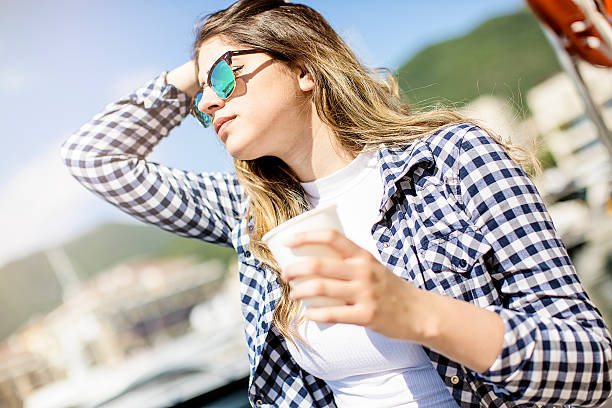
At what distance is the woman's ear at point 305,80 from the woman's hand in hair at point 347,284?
923mm

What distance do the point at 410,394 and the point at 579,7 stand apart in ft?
5.95

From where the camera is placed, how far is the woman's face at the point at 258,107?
1.34 m

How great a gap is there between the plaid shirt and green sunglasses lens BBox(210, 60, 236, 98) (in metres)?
0.45

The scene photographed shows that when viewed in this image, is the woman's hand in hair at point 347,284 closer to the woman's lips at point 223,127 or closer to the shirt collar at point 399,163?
the shirt collar at point 399,163

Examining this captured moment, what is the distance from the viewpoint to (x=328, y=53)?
5.04 ft

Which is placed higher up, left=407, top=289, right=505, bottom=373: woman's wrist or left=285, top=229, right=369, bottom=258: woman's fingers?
left=285, top=229, right=369, bottom=258: woman's fingers

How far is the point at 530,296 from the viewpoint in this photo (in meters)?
1.00

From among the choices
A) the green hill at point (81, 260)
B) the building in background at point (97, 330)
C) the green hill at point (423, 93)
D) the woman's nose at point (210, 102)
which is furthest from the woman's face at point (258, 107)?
the building in background at point (97, 330)

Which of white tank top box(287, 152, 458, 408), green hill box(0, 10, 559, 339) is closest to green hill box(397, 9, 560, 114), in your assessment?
green hill box(0, 10, 559, 339)

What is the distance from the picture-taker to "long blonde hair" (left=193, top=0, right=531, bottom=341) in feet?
4.70

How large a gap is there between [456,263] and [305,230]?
598 millimetres

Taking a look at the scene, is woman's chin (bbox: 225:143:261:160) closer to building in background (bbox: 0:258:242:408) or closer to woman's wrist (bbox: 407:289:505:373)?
woman's wrist (bbox: 407:289:505:373)

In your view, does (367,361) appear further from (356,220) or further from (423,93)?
(423,93)

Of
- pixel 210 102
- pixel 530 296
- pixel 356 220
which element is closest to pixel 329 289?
pixel 530 296
